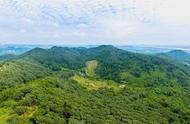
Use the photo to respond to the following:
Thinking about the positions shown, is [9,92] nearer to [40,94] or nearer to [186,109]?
[40,94]

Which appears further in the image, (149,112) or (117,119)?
(149,112)

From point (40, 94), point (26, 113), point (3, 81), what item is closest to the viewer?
point (26, 113)

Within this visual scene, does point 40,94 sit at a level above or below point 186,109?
above

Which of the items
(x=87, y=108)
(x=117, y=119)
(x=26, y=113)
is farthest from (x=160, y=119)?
(x=26, y=113)

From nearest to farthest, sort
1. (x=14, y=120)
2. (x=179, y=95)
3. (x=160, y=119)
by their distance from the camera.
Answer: (x=14, y=120) < (x=160, y=119) < (x=179, y=95)

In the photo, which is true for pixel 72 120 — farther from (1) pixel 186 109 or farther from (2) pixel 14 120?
(1) pixel 186 109

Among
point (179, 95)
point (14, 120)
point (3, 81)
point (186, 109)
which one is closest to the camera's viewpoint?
point (14, 120)

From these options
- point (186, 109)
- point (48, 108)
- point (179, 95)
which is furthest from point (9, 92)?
point (179, 95)

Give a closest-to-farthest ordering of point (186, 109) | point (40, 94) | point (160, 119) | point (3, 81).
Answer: point (40, 94) < point (160, 119) < point (186, 109) < point (3, 81)

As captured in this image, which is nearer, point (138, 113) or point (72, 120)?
point (72, 120)
